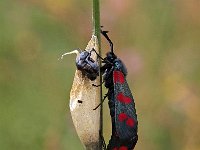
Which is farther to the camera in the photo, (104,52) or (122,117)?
(104,52)

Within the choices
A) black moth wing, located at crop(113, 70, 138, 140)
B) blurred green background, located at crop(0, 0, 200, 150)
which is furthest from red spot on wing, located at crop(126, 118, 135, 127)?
blurred green background, located at crop(0, 0, 200, 150)

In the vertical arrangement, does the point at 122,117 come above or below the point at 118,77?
below

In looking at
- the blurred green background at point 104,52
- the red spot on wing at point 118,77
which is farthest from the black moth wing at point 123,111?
the blurred green background at point 104,52

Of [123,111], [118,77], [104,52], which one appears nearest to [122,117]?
[123,111]

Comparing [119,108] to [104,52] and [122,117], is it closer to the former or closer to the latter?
[122,117]

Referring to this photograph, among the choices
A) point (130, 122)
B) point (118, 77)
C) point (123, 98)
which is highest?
point (118, 77)

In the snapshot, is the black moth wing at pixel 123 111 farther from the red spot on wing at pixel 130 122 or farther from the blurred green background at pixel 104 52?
the blurred green background at pixel 104 52

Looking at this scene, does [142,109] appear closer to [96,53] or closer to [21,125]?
[21,125]

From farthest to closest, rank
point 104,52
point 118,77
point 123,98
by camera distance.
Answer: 1. point 104,52
2. point 118,77
3. point 123,98
